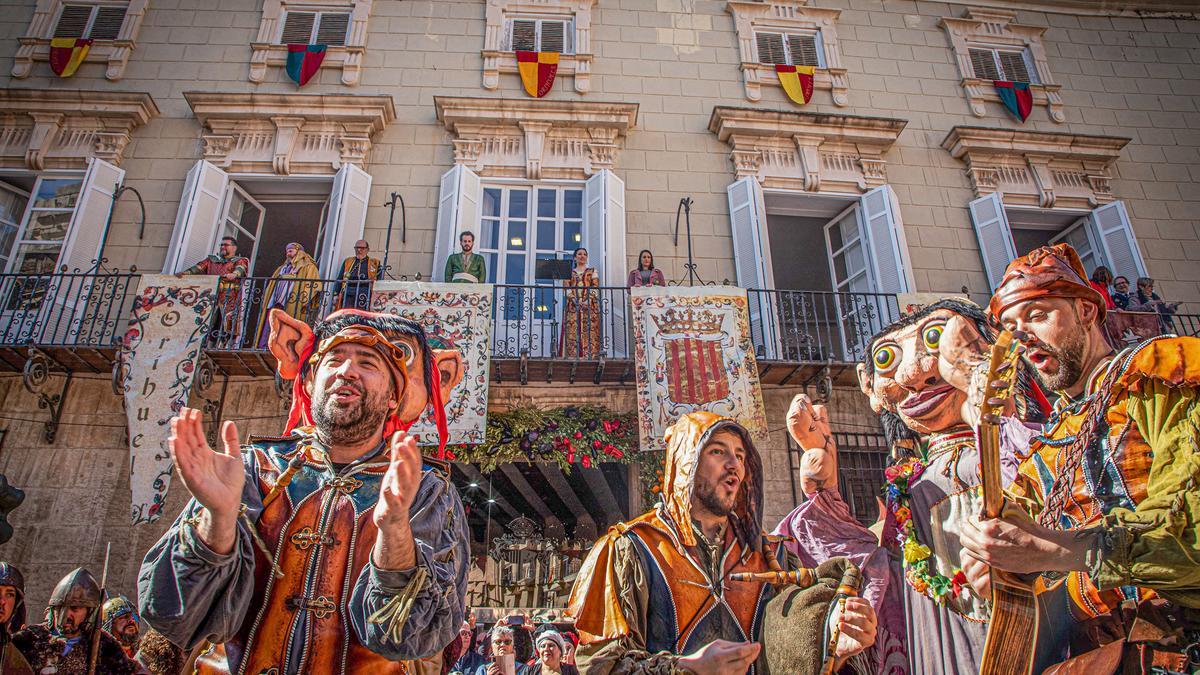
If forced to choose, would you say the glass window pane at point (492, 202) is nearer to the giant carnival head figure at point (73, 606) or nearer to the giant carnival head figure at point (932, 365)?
the giant carnival head figure at point (73, 606)

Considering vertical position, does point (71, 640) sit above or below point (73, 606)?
below

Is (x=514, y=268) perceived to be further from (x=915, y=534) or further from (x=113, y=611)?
(x=915, y=534)

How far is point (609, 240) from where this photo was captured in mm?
8391

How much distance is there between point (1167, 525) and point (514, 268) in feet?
24.9

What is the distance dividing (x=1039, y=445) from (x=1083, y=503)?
0.28 metres

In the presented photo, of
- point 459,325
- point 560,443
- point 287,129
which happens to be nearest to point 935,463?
point 560,443

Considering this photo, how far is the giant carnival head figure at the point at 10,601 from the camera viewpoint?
14.1ft

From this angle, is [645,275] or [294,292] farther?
[645,275]

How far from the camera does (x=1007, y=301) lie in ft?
8.20

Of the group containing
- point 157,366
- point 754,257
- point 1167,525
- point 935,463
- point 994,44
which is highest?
point 994,44

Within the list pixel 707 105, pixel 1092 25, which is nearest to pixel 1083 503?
pixel 707 105

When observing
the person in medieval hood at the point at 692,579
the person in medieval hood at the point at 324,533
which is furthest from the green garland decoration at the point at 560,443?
the person in medieval hood at the point at 324,533

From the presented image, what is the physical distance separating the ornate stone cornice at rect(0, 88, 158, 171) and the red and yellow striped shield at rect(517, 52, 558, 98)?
494 cm

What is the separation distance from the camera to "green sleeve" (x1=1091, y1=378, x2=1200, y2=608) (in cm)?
177
